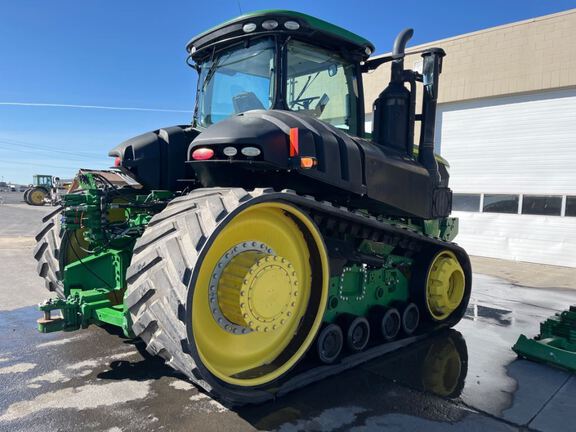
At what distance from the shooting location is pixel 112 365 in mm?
4109

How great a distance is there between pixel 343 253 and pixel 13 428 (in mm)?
2869

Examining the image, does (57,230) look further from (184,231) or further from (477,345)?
(477,345)

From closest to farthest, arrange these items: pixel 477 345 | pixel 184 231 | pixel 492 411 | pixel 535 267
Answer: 1. pixel 184 231
2. pixel 492 411
3. pixel 477 345
4. pixel 535 267

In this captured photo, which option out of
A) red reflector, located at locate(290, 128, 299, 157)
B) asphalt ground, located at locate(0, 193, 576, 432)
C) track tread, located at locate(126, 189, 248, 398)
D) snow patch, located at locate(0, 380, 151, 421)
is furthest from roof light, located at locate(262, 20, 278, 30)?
snow patch, located at locate(0, 380, 151, 421)

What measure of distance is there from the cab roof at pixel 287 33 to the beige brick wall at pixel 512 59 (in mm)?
7777

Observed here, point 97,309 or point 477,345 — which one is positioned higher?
point 97,309

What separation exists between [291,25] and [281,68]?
37cm

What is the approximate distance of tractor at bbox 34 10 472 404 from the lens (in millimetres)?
2953

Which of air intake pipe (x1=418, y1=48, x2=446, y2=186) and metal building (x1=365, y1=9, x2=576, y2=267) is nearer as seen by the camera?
air intake pipe (x1=418, y1=48, x2=446, y2=186)

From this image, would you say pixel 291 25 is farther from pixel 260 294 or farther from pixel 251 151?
pixel 260 294

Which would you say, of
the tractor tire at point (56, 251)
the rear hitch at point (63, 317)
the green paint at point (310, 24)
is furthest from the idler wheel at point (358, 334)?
the tractor tire at point (56, 251)

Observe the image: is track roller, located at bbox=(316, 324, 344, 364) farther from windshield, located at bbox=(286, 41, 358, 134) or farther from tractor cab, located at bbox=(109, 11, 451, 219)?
windshield, located at bbox=(286, 41, 358, 134)

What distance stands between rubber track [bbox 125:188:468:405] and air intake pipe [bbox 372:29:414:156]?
6.02ft

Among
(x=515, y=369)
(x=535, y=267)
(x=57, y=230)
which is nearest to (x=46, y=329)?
(x=57, y=230)
